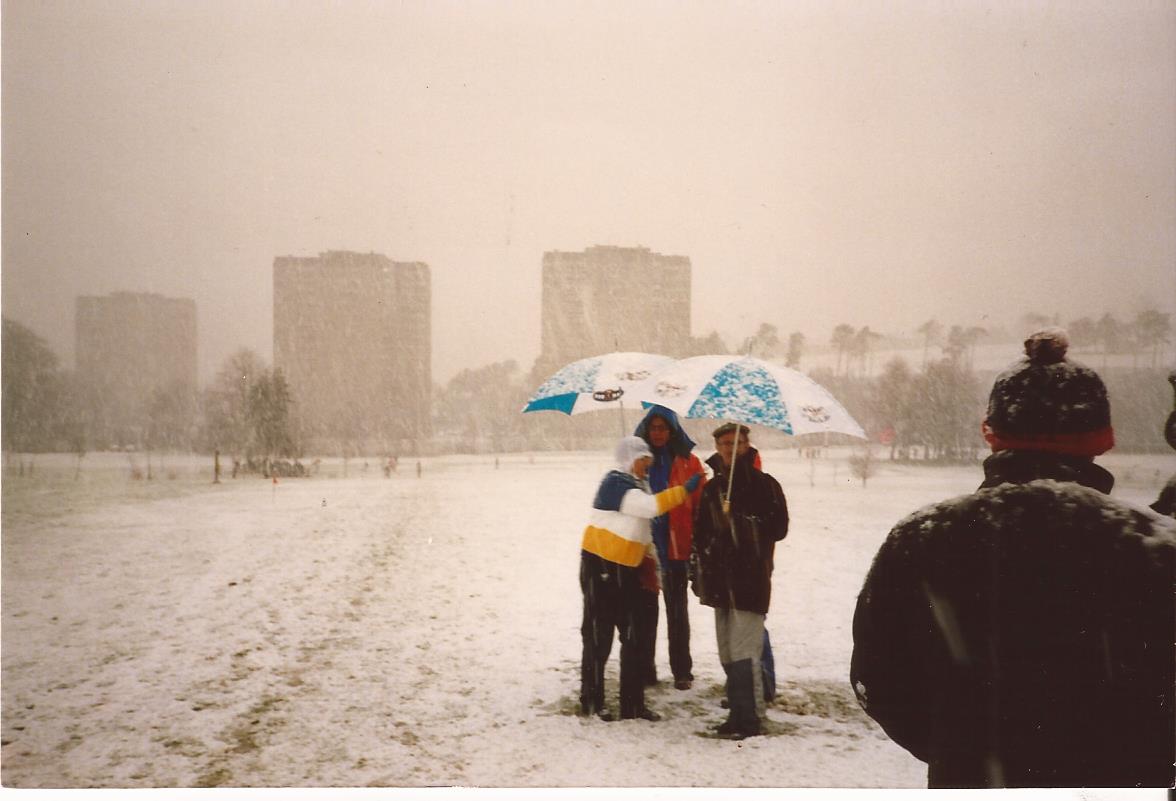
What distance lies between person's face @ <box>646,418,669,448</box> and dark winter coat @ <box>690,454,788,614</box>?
0.57 metres

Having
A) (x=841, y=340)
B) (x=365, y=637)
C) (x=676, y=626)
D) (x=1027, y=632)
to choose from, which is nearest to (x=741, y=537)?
(x=676, y=626)

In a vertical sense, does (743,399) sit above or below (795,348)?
below

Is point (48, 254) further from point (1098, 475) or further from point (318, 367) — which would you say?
point (1098, 475)

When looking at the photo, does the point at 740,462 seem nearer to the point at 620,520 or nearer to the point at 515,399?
the point at 620,520

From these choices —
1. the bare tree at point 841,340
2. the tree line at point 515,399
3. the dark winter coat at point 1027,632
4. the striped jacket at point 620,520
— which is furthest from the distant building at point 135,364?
the dark winter coat at point 1027,632

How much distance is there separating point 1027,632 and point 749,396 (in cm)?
184

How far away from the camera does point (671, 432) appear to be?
13.4 feet

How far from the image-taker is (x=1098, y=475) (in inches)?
67.7

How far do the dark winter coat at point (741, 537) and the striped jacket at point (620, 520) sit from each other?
8.3 inches

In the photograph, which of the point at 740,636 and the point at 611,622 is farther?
the point at 611,622

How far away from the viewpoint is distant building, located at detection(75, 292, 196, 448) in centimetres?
536

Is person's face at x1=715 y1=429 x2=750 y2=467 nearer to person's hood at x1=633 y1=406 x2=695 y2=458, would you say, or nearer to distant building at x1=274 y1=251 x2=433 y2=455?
person's hood at x1=633 y1=406 x2=695 y2=458

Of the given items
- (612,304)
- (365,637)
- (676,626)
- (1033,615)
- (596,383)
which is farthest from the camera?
(612,304)

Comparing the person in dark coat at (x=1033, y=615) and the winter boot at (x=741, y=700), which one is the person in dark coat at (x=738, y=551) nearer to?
the winter boot at (x=741, y=700)
